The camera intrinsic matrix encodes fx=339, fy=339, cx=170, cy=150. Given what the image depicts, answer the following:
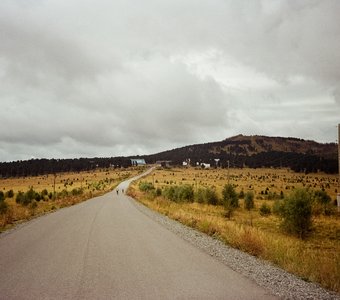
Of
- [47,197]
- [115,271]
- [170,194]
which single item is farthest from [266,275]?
[47,197]

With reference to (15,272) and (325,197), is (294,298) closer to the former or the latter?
(15,272)

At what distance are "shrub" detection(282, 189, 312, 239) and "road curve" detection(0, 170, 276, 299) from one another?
15.7 meters

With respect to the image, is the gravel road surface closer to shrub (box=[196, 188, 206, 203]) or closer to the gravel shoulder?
the gravel shoulder

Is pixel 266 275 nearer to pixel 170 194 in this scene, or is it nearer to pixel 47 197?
pixel 170 194

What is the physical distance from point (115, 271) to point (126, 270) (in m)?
0.29

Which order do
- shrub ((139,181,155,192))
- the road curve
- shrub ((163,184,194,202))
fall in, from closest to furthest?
the road curve → shrub ((163,184,194,202)) → shrub ((139,181,155,192))

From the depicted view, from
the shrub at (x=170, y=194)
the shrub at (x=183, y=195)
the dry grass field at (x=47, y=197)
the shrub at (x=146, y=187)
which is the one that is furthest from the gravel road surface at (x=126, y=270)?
the shrub at (x=146, y=187)

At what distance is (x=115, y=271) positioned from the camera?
28.9ft

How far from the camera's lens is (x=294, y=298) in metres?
6.73

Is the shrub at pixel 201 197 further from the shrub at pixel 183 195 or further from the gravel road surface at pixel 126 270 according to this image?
the gravel road surface at pixel 126 270

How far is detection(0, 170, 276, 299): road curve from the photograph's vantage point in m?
6.94

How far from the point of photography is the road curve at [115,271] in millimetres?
6943

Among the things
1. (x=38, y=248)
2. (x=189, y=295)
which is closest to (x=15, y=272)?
(x=38, y=248)

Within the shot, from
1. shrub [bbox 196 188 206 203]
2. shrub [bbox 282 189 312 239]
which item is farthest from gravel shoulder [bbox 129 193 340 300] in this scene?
shrub [bbox 196 188 206 203]
